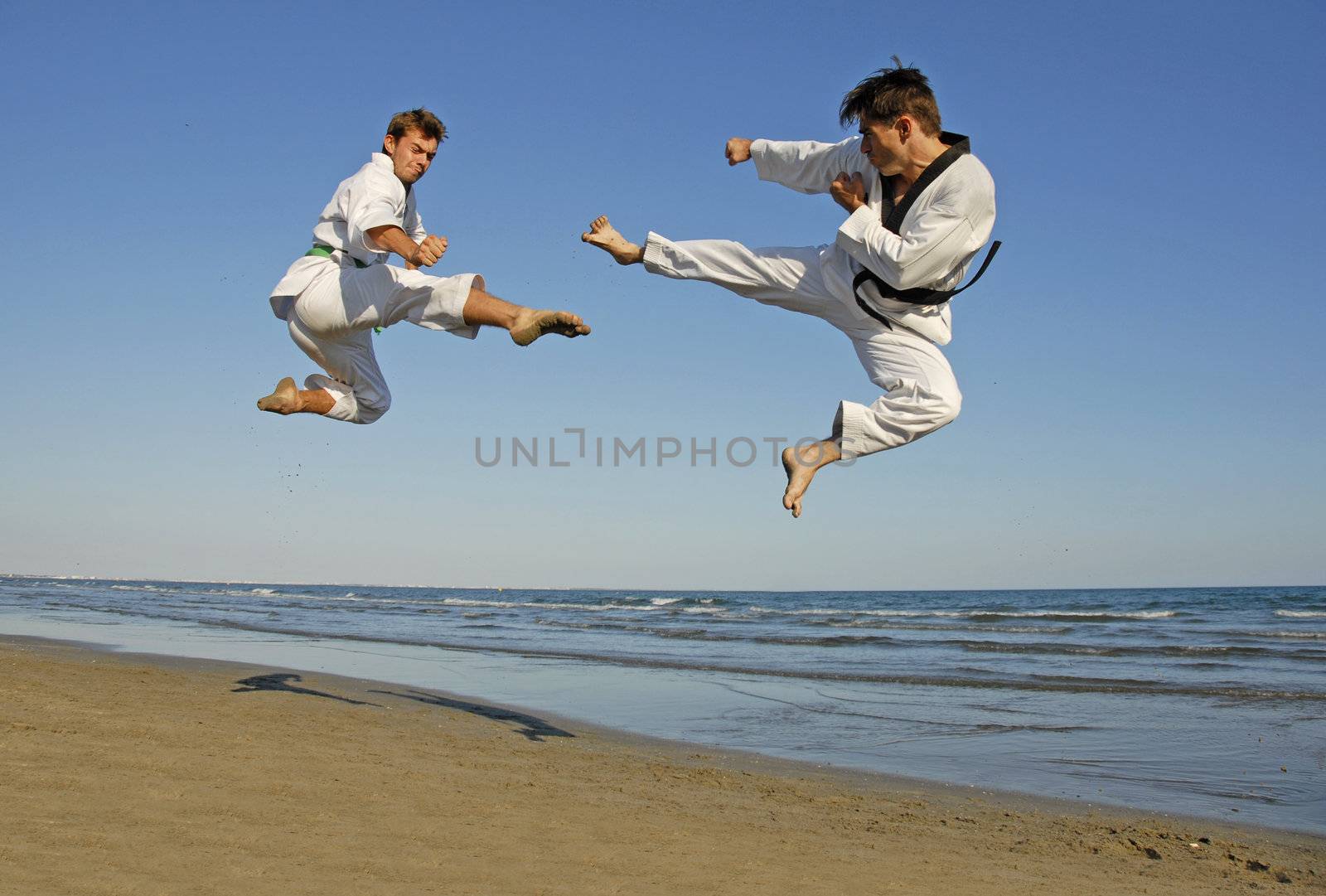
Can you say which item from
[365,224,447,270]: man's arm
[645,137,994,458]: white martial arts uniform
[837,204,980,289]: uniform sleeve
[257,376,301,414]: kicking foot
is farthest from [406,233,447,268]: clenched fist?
[837,204,980,289]: uniform sleeve

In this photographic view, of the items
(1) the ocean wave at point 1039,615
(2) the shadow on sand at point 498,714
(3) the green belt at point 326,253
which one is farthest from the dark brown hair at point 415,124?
(1) the ocean wave at point 1039,615

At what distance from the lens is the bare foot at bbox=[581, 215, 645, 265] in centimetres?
564

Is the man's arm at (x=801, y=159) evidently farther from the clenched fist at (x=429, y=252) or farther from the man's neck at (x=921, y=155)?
the clenched fist at (x=429, y=252)

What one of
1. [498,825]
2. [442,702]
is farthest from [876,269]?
[442,702]

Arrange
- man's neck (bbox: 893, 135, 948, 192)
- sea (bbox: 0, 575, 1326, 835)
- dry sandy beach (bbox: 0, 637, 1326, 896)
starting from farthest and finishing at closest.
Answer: sea (bbox: 0, 575, 1326, 835), man's neck (bbox: 893, 135, 948, 192), dry sandy beach (bbox: 0, 637, 1326, 896)

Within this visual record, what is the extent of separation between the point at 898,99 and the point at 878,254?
0.75 meters

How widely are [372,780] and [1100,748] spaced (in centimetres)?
591

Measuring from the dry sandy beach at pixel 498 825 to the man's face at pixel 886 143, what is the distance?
341 cm

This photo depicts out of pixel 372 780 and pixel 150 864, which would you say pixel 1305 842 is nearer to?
pixel 372 780

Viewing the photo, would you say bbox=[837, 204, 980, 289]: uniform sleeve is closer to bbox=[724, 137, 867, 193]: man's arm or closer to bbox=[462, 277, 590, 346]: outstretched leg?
bbox=[724, 137, 867, 193]: man's arm

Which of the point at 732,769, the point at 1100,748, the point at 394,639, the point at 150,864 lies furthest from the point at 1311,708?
the point at 394,639

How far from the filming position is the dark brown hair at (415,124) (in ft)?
19.2

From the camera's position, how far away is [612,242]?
18.5ft

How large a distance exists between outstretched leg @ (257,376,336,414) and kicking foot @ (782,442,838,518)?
3120mm
